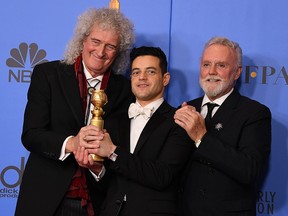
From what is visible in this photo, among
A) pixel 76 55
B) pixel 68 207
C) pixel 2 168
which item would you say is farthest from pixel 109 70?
pixel 2 168

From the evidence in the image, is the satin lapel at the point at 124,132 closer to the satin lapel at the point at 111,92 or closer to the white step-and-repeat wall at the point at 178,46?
the satin lapel at the point at 111,92

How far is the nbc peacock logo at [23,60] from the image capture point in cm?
245

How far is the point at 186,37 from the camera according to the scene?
2393mm

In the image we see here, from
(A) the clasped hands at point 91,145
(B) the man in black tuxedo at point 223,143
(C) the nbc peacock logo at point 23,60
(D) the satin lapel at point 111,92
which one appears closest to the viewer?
(A) the clasped hands at point 91,145

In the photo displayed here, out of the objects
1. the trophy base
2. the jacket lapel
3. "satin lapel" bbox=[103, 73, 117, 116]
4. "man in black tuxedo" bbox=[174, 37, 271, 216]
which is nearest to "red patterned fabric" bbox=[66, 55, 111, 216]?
"satin lapel" bbox=[103, 73, 117, 116]

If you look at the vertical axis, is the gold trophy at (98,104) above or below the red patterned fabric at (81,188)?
above

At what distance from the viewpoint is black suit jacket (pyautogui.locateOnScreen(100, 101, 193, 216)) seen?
1729mm

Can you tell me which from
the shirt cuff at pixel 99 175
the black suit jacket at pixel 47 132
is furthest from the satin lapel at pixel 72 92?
the shirt cuff at pixel 99 175

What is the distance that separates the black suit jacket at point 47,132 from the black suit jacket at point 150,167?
A: 18 centimetres

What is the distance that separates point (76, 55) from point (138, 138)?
53cm

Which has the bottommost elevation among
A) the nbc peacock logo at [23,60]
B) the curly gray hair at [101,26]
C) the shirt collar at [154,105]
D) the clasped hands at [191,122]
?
the clasped hands at [191,122]

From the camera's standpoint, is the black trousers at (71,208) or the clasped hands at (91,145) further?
the black trousers at (71,208)

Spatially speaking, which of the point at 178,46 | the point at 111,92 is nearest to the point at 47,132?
the point at 111,92

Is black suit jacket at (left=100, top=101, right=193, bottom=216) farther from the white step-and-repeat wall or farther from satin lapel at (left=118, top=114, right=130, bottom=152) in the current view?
the white step-and-repeat wall
